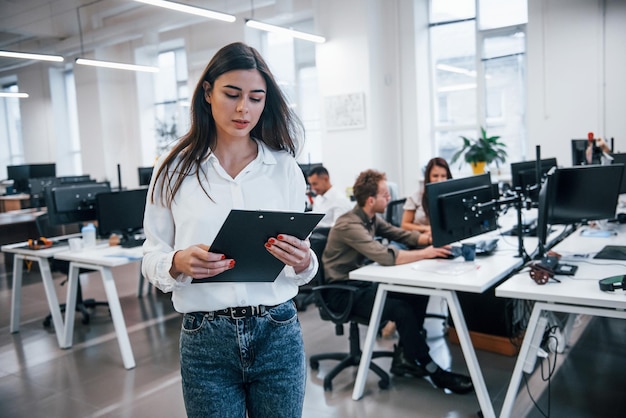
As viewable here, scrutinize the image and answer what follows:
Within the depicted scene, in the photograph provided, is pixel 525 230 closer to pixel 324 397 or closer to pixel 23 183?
pixel 324 397

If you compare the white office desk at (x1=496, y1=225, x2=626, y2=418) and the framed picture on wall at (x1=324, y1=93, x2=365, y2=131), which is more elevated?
the framed picture on wall at (x1=324, y1=93, x2=365, y2=131)

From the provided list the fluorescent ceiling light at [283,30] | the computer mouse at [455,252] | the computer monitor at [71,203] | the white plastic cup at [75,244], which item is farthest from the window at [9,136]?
the computer mouse at [455,252]

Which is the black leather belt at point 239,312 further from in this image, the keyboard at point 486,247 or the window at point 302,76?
the window at point 302,76

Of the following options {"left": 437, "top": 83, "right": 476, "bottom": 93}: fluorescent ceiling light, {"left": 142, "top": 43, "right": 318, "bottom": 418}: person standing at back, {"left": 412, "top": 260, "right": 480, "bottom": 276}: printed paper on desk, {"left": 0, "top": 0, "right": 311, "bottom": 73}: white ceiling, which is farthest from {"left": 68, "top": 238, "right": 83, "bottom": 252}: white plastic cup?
{"left": 437, "top": 83, "right": 476, "bottom": 93}: fluorescent ceiling light

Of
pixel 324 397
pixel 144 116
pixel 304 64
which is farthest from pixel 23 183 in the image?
pixel 324 397

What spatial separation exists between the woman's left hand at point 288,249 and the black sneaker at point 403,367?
6.55 feet

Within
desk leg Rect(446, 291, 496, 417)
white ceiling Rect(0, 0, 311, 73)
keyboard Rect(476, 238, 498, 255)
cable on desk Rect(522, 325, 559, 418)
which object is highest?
white ceiling Rect(0, 0, 311, 73)

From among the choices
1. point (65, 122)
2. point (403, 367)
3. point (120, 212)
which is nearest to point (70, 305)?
point (120, 212)

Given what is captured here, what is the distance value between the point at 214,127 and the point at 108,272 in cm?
256

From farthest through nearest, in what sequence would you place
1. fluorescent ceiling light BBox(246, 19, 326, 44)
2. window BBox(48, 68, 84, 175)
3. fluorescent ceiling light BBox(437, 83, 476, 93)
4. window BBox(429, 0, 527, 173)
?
window BBox(48, 68, 84, 175) < fluorescent ceiling light BBox(437, 83, 476, 93) < window BBox(429, 0, 527, 173) < fluorescent ceiling light BBox(246, 19, 326, 44)

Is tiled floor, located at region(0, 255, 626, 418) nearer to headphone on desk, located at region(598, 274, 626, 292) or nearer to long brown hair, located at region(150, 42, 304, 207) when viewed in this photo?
headphone on desk, located at region(598, 274, 626, 292)

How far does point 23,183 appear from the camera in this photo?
27.8ft

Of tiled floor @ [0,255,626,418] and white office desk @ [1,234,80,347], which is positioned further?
white office desk @ [1,234,80,347]

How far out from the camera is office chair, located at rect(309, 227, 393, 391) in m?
2.80
